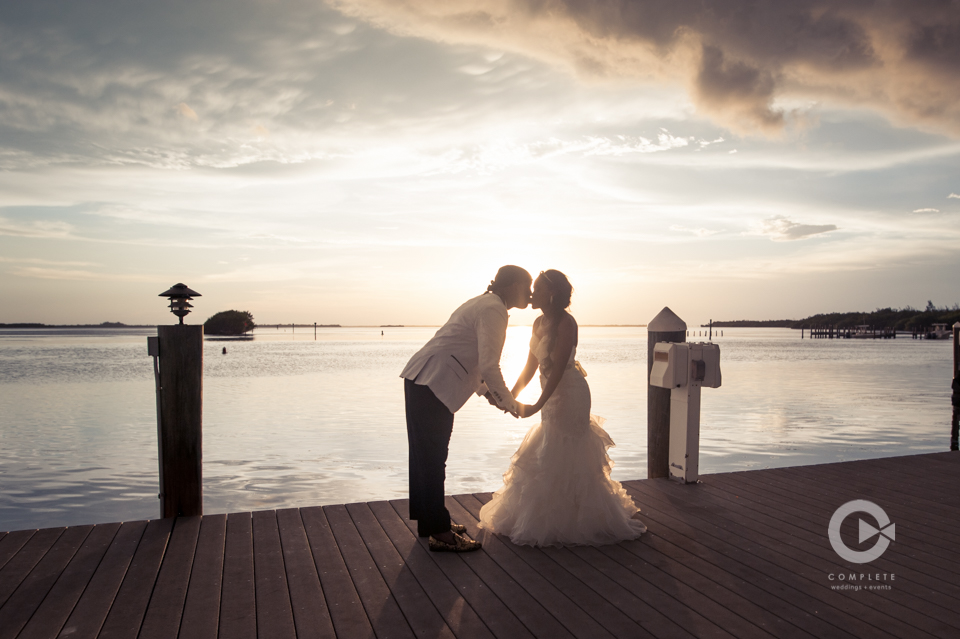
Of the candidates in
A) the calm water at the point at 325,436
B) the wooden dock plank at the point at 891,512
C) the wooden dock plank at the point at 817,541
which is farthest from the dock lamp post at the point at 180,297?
the wooden dock plank at the point at 891,512

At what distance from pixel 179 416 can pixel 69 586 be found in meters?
1.41

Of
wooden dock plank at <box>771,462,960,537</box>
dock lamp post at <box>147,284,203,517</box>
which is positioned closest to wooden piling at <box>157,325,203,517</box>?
dock lamp post at <box>147,284,203,517</box>

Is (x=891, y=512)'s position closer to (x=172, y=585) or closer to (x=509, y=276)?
(x=509, y=276)

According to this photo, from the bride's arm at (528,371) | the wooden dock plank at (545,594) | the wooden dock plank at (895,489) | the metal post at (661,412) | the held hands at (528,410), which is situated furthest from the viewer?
the metal post at (661,412)

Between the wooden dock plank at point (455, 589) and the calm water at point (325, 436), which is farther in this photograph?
the calm water at point (325, 436)

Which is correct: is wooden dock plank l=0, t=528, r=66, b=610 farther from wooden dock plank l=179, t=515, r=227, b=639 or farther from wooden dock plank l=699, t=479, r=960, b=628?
wooden dock plank l=699, t=479, r=960, b=628

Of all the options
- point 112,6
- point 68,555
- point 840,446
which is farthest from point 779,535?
point 112,6

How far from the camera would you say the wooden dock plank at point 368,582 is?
102 inches

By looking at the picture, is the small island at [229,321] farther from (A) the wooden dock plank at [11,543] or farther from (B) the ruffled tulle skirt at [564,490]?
(B) the ruffled tulle skirt at [564,490]

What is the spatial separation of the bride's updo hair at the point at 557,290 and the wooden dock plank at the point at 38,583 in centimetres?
305

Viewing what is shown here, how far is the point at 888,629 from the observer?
101 inches

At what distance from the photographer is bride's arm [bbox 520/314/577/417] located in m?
3.76

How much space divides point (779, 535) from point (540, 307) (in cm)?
211

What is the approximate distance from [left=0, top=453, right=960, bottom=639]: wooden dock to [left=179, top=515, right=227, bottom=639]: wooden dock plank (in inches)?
0.4
